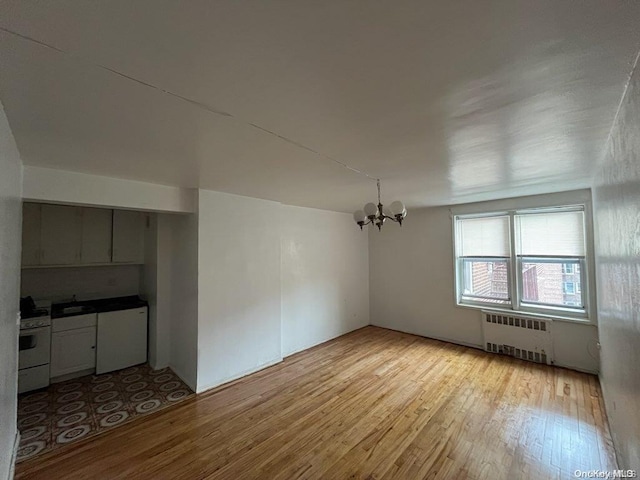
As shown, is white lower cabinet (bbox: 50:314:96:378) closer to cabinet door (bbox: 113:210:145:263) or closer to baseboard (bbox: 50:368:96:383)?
baseboard (bbox: 50:368:96:383)

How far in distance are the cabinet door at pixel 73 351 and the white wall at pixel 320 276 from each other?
8.93 ft

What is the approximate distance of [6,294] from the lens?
1686mm

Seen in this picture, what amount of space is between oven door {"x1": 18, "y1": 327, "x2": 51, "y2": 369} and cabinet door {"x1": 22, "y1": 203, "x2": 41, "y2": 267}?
0.93 metres

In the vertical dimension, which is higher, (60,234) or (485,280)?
(60,234)

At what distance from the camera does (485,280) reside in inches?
181

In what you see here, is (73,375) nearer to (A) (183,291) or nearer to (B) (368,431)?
(A) (183,291)

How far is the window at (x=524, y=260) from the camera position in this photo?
12.4 ft

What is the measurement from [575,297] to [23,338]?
730 cm

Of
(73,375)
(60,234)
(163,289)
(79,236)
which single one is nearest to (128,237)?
(79,236)

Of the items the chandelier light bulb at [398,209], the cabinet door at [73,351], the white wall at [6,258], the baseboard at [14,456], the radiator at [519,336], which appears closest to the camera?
the white wall at [6,258]

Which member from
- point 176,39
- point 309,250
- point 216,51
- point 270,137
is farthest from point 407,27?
point 309,250

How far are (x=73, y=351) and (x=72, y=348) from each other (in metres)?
0.05

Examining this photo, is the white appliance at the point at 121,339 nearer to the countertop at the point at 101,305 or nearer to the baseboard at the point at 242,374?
the countertop at the point at 101,305

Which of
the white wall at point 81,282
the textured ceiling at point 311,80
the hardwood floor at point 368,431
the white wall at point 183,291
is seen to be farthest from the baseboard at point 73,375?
the textured ceiling at point 311,80
